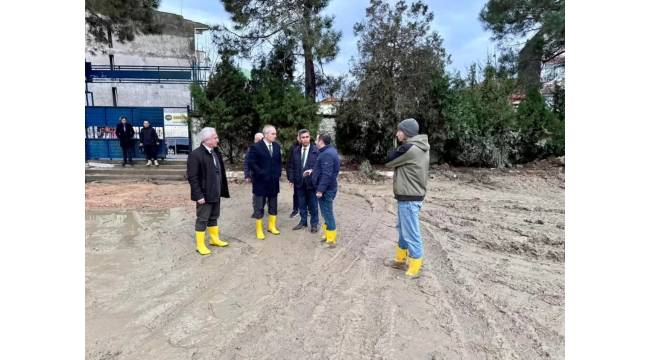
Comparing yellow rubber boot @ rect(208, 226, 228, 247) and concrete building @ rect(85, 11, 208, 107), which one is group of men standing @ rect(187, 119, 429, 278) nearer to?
yellow rubber boot @ rect(208, 226, 228, 247)

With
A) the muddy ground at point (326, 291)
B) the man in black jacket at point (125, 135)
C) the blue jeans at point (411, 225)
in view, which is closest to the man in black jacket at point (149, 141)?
the man in black jacket at point (125, 135)

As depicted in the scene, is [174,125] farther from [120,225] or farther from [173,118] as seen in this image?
[120,225]

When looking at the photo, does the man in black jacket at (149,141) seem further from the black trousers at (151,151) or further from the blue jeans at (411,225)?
the blue jeans at (411,225)

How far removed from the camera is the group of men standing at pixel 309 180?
4.07 m

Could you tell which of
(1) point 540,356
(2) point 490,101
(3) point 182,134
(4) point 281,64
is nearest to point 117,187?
(3) point 182,134

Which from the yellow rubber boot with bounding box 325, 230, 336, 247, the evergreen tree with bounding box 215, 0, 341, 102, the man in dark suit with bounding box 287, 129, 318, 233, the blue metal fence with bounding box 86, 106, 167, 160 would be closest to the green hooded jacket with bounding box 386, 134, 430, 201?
the yellow rubber boot with bounding box 325, 230, 336, 247

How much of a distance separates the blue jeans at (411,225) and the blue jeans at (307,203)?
6.75ft

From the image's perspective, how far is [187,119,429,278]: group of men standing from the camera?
4.07 m

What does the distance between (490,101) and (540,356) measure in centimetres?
1210

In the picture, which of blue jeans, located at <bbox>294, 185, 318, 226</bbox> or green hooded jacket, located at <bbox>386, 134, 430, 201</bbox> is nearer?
green hooded jacket, located at <bbox>386, 134, 430, 201</bbox>

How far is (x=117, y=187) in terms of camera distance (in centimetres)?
1035

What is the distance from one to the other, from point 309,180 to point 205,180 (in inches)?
63.4

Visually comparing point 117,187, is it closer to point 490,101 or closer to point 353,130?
point 353,130

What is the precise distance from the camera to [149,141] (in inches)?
486
